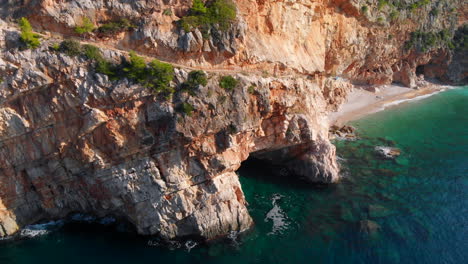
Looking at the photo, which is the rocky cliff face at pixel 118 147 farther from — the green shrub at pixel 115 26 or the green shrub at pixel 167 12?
the green shrub at pixel 167 12

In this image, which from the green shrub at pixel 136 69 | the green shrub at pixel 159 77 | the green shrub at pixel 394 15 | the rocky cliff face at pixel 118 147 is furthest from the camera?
the green shrub at pixel 394 15

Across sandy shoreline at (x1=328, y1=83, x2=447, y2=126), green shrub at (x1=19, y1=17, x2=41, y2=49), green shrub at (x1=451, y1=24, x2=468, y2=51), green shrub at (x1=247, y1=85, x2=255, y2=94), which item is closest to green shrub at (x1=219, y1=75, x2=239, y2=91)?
green shrub at (x1=247, y1=85, x2=255, y2=94)

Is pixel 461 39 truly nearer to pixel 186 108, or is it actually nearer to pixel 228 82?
pixel 228 82

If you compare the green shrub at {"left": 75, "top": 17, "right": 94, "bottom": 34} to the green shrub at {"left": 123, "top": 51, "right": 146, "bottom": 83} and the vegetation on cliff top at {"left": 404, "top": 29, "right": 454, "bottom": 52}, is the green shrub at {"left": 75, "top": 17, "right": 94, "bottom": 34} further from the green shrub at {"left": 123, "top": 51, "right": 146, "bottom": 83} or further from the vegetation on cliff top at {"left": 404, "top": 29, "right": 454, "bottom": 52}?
the vegetation on cliff top at {"left": 404, "top": 29, "right": 454, "bottom": 52}

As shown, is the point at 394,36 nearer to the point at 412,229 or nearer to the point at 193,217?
the point at 412,229

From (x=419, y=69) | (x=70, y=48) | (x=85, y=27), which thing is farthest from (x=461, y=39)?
(x=70, y=48)

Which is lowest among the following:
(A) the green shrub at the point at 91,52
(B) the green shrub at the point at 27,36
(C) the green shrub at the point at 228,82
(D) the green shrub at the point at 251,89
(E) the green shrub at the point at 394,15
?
(D) the green shrub at the point at 251,89

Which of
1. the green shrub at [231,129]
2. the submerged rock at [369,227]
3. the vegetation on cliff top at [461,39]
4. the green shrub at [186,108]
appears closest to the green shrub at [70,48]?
the green shrub at [186,108]
